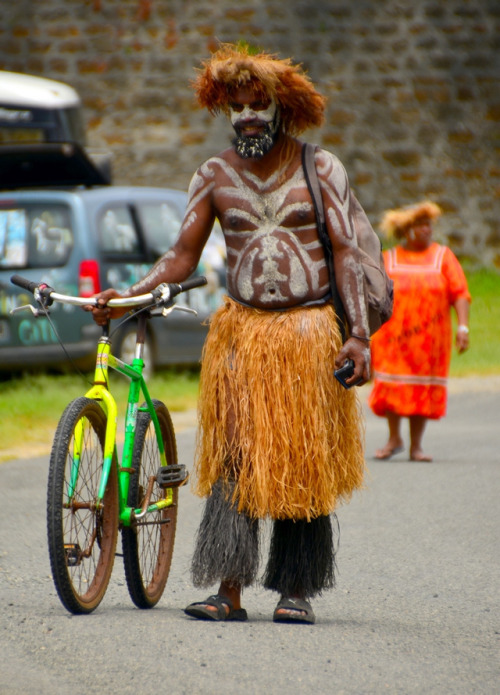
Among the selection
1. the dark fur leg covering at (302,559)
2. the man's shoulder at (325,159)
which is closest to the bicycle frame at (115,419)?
the dark fur leg covering at (302,559)

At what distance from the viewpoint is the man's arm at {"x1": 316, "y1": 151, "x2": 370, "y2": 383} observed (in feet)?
15.5

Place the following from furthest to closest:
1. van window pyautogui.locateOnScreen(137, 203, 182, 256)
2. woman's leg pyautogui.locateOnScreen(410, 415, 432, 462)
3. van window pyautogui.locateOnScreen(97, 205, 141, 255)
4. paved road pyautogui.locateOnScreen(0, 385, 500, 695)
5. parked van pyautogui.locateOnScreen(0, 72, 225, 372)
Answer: van window pyautogui.locateOnScreen(137, 203, 182, 256) → van window pyautogui.locateOnScreen(97, 205, 141, 255) → parked van pyautogui.locateOnScreen(0, 72, 225, 372) → woman's leg pyautogui.locateOnScreen(410, 415, 432, 462) → paved road pyautogui.locateOnScreen(0, 385, 500, 695)

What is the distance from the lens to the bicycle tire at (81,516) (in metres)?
4.42

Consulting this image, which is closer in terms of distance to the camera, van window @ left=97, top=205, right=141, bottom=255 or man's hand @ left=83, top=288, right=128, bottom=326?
man's hand @ left=83, top=288, right=128, bottom=326

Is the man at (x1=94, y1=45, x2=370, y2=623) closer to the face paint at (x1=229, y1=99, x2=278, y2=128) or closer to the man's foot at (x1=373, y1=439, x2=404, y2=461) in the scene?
the face paint at (x1=229, y1=99, x2=278, y2=128)

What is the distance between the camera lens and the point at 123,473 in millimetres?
4793

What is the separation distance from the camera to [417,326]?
9.39m

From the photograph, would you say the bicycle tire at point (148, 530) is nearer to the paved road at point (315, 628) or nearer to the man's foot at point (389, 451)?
the paved road at point (315, 628)

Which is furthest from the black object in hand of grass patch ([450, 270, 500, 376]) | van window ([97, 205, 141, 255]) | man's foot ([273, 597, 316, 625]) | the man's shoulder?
grass patch ([450, 270, 500, 376])

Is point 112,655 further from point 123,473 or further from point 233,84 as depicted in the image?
point 233,84

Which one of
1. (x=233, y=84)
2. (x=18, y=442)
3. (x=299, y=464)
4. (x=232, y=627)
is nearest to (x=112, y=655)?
(x=232, y=627)

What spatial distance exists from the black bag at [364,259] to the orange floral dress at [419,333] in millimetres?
4337

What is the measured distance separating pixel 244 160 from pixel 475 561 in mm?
2237

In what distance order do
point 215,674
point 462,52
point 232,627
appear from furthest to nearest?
1. point 462,52
2. point 232,627
3. point 215,674
